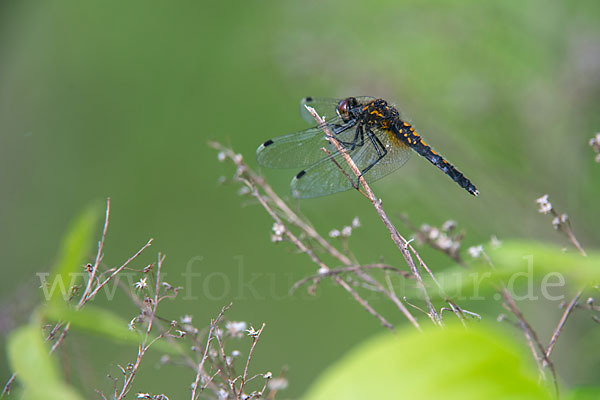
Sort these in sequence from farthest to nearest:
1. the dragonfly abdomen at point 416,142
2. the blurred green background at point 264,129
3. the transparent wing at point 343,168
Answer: the blurred green background at point 264,129 → the dragonfly abdomen at point 416,142 → the transparent wing at point 343,168

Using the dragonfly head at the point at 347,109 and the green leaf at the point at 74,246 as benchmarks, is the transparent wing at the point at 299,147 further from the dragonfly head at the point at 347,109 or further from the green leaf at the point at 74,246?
the green leaf at the point at 74,246

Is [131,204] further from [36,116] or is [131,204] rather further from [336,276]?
[336,276]

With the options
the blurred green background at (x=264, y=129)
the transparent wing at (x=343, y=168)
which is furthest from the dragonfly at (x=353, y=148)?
the blurred green background at (x=264, y=129)

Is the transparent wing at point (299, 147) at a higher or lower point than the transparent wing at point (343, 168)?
higher

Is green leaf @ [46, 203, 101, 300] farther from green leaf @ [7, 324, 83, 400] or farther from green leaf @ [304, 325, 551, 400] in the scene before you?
green leaf @ [304, 325, 551, 400]

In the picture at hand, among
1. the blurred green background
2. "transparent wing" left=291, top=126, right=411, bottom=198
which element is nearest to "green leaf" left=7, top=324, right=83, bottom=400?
the blurred green background

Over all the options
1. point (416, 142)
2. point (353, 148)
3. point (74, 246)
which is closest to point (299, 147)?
point (353, 148)
